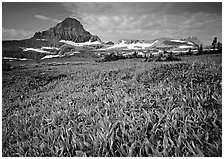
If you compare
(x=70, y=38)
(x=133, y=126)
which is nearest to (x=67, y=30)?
(x=133, y=126)

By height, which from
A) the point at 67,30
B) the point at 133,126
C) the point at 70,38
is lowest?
the point at 133,126

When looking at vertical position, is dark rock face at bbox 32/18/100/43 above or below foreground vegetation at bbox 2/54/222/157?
above

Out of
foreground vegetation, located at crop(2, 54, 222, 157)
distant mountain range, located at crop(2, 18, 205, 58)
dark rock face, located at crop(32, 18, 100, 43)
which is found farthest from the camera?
distant mountain range, located at crop(2, 18, 205, 58)

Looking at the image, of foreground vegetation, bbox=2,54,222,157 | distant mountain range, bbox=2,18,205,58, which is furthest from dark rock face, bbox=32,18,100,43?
foreground vegetation, bbox=2,54,222,157

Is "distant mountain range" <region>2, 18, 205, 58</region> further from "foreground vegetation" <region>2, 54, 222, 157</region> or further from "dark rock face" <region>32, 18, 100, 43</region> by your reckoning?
"foreground vegetation" <region>2, 54, 222, 157</region>

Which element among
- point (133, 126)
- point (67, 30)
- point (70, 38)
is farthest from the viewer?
point (70, 38)

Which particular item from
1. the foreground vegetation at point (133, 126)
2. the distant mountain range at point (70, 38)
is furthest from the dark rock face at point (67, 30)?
the foreground vegetation at point (133, 126)

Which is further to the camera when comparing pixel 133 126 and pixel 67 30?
pixel 67 30

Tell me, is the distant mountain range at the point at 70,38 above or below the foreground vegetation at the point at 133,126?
above

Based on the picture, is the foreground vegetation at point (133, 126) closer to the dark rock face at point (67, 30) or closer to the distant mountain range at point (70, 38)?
the dark rock face at point (67, 30)

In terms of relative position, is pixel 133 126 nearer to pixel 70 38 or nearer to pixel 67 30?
pixel 67 30

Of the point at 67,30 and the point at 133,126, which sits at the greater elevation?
the point at 67,30

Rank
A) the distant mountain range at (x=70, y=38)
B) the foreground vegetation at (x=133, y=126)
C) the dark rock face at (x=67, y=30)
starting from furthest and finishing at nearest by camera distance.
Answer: the distant mountain range at (x=70, y=38) → the dark rock face at (x=67, y=30) → the foreground vegetation at (x=133, y=126)

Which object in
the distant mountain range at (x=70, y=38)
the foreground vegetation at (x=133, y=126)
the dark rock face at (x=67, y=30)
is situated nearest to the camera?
the foreground vegetation at (x=133, y=126)
